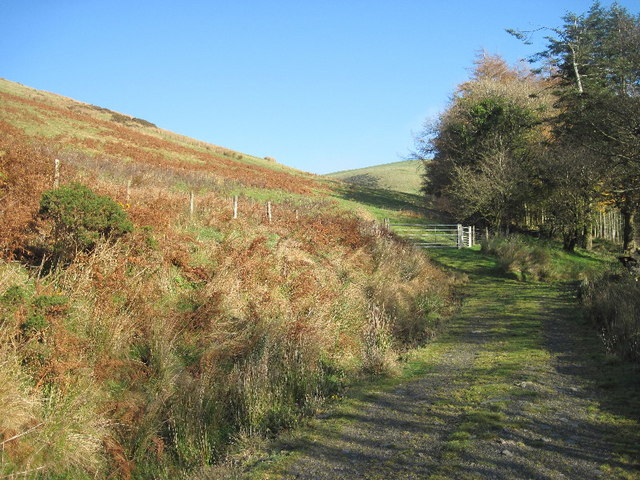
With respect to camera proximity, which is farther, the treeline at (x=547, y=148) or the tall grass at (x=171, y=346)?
the treeline at (x=547, y=148)

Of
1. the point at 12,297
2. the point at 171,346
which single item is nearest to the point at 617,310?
the point at 171,346

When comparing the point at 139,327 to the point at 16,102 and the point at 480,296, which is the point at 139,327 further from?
the point at 16,102

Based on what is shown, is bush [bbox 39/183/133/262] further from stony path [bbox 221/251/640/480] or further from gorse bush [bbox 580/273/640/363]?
gorse bush [bbox 580/273/640/363]

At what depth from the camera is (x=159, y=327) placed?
22.2 feet

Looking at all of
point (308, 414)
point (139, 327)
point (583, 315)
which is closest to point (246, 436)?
point (308, 414)

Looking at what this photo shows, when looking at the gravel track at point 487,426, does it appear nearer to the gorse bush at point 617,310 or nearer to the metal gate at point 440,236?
the gorse bush at point 617,310

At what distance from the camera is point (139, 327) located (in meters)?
6.74

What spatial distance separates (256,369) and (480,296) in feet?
31.5

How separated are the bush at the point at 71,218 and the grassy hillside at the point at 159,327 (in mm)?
23

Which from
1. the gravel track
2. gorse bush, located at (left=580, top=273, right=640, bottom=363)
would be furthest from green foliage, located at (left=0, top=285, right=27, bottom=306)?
gorse bush, located at (left=580, top=273, right=640, bottom=363)

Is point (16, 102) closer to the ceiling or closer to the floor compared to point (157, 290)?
closer to the ceiling

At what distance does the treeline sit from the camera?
2178 cm

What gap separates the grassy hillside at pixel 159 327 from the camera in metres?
4.98

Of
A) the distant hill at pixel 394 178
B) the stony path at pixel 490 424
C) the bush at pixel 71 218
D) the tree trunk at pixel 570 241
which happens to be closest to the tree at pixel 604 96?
the tree trunk at pixel 570 241
